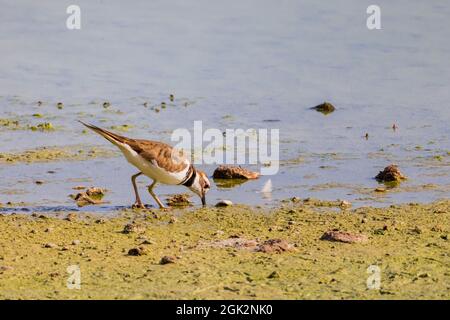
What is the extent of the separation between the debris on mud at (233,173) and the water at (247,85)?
0.19m

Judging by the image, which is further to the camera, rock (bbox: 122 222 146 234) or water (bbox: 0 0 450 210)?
water (bbox: 0 0 450 210)

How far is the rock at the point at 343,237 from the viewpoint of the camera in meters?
9.73

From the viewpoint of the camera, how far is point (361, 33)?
2050 cm

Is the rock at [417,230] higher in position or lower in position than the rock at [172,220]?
lower

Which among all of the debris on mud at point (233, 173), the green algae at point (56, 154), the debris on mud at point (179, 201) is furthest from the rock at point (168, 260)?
the green algae at point (56, 154)

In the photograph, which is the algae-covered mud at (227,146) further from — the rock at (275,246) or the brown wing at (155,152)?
the brown wing at (155,152)

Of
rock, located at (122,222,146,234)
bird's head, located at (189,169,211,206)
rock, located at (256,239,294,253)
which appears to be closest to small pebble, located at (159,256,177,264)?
rock, located at (256,239,294,253)

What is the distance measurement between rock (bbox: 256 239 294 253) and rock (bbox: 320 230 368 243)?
0.50 m

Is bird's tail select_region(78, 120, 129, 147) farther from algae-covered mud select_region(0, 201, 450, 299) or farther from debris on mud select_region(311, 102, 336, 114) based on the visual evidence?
debris on mud select_region(311, 102, 336, 114)

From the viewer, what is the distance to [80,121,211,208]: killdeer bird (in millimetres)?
11367

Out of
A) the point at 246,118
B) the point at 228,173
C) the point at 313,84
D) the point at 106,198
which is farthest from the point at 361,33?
the point at 106,198

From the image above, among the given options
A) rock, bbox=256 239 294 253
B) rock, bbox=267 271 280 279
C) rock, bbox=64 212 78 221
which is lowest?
rock, bbox=267 271 280 279

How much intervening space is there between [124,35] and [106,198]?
8.95m

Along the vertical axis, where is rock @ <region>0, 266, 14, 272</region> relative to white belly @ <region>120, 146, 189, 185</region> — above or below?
below
